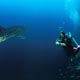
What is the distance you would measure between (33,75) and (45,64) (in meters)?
0.66

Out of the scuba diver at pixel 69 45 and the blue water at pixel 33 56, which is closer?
the scuba diver at pixel 69 45

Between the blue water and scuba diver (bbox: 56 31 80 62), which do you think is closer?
scuba diver (bbox: 56 31 80 62)

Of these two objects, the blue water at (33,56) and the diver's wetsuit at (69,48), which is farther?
the blue water at (33,56)

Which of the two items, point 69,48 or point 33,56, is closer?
point 69,48

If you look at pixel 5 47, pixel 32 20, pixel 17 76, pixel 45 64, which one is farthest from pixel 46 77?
pixel 32 20

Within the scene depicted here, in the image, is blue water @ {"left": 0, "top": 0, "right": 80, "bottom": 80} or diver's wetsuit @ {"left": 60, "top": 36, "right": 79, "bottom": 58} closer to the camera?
diver's wetsuit @ {"left": 60, "top": 36, "right": 79, "bottom": 58}

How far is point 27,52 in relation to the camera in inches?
402

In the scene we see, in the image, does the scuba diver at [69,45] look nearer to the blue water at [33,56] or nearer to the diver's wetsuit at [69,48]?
the diver's wetsuit at [69,48]

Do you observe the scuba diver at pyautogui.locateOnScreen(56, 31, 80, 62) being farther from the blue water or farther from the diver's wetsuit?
the blue water

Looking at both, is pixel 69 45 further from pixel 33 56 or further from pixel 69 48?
pixel 33 56

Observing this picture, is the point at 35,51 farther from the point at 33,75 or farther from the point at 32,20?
the point at 32,20

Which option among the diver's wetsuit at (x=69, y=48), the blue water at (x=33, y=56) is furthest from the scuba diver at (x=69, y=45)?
the blue water at (x=33, y=56)

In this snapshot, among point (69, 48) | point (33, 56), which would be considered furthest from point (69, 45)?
point (33, 56)

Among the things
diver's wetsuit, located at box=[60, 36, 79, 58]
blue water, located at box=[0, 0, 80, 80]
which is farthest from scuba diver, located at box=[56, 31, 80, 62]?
blue water, located at box=[0, 0, 80, 80]
